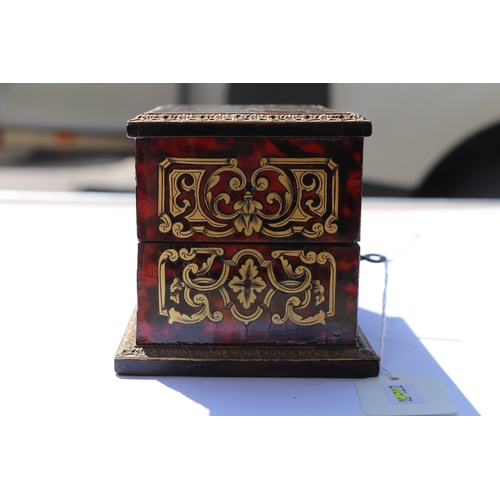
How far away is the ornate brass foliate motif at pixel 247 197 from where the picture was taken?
1.01 meters

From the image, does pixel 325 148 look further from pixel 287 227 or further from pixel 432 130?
→ pixel 432 130

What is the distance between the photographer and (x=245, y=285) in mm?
1055

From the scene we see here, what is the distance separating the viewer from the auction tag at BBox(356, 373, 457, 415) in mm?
972

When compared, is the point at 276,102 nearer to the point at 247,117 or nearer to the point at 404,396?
the point at 247,117

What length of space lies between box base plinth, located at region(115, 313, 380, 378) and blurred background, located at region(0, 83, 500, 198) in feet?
7.63

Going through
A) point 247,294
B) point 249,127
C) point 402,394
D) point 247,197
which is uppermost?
point 249,127

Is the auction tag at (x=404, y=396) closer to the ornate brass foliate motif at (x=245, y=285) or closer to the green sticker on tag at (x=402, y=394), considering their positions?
the green sticker on tag at (x=402, y=394)

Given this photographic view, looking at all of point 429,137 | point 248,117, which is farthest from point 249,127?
point 429,137

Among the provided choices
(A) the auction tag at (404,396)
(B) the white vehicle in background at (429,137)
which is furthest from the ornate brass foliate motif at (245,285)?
(B) the white vehicle in background at (429,137)

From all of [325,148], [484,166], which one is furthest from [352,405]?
[484,166]

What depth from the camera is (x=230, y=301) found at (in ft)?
3.47

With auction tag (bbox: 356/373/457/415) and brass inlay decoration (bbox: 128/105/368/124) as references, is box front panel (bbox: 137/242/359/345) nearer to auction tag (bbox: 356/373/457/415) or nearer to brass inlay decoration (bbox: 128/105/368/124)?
auction tag (bbox: 356/373/457/415)

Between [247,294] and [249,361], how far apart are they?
0.12m

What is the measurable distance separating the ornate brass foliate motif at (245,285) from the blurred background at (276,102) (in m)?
2.30
